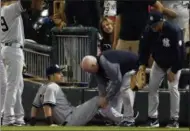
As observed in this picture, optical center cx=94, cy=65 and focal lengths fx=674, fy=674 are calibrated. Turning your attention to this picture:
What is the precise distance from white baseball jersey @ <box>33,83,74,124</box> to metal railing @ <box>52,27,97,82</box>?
3.62 feet

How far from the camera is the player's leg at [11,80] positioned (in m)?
Result: 10.1

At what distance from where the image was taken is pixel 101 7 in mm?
12547

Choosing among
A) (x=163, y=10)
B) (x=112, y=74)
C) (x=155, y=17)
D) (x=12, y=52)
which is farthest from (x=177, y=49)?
(x=12, y=52)

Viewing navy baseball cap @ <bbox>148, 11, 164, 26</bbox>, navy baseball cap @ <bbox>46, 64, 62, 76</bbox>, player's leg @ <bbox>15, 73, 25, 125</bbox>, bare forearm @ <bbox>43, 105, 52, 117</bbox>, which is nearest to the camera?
navy baseball cap @ <bbox>148, 11, 164, 26</bbox>

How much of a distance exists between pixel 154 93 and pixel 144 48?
700 millimetres

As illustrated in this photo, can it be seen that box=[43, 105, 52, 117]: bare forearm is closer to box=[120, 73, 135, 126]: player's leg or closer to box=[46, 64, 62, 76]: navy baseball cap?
box=[46, 64, 62, 76]: navy baseball cap

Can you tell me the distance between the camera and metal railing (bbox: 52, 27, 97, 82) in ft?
39.1

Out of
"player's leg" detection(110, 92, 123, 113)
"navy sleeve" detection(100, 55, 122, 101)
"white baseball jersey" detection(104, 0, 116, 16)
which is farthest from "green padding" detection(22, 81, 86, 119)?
"white baseball jersey" detection(104, 0, 116, 16)

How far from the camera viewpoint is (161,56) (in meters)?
10.1

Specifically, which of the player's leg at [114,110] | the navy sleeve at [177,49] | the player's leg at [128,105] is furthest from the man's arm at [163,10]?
the player's leg at [114,110]

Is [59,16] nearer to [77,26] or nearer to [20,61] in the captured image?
[77,26]

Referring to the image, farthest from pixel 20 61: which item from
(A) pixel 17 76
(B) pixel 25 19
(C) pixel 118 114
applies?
(B) pixel 25 19

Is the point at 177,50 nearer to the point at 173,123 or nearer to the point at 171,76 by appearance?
the point at 171,76

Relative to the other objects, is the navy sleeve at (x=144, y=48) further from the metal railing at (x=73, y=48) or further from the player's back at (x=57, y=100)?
the metal railing at (x=73, y=48)
